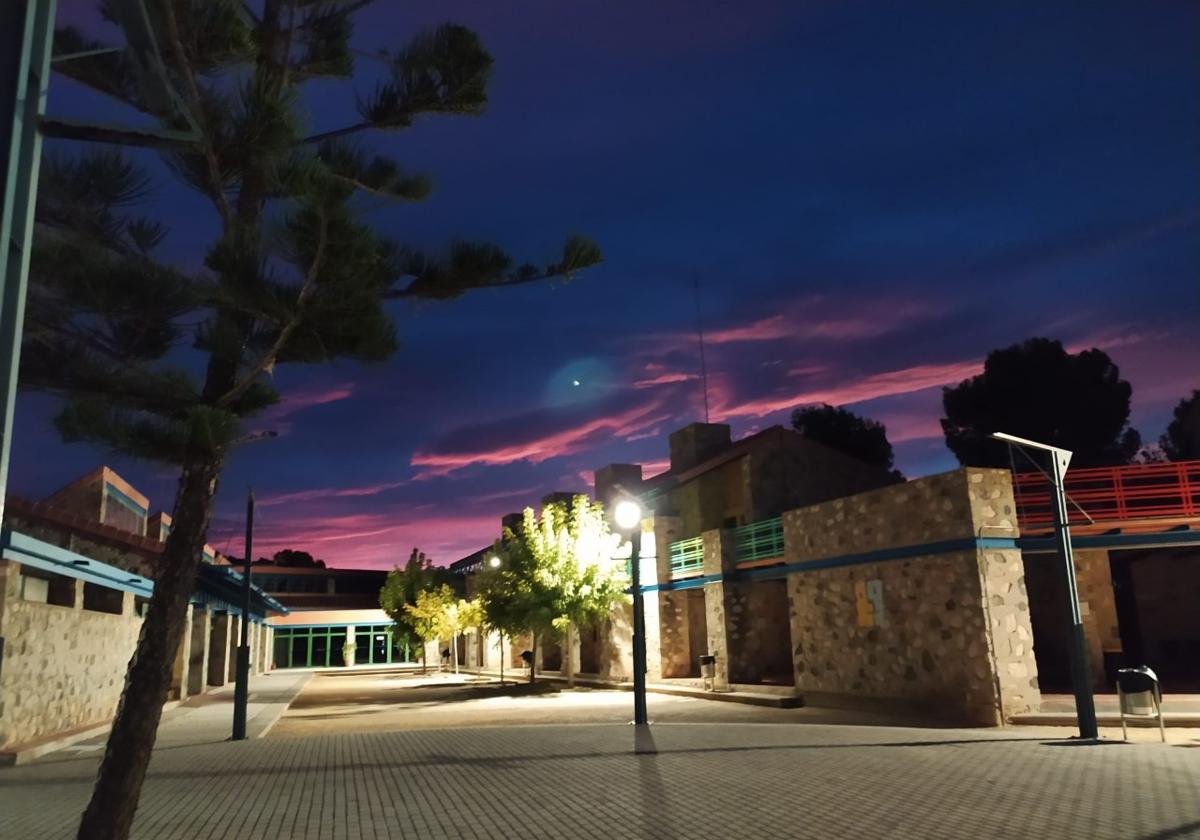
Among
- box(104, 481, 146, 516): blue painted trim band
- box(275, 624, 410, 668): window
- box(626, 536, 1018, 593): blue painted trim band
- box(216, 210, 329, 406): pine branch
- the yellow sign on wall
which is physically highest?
box(104, 481, 146, 516): blue painted trim band

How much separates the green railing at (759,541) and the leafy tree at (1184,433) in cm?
2737

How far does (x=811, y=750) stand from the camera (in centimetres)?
1190

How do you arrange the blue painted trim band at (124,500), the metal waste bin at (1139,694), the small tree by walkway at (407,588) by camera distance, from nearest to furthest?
the metal waste bin at (1139,694) < the blue painted trim band at (124,500) < the small tree by walkway at (407,588)

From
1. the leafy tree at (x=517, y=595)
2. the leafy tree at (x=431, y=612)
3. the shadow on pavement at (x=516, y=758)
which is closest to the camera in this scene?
the shadow on pavement at (x=516, y=758)

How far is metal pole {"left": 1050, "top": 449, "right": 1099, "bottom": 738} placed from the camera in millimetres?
12453

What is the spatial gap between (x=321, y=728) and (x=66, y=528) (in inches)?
276

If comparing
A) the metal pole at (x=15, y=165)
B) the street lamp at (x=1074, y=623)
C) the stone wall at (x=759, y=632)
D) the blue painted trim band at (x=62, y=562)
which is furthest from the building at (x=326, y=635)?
the metal pole at (x=15, y=165)

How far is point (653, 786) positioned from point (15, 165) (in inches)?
322

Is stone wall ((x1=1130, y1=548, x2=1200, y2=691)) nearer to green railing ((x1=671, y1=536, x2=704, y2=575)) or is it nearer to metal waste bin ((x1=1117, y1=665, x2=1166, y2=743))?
metal waste bin ((x1=1117, y1=665, x2=1166, y2=743))

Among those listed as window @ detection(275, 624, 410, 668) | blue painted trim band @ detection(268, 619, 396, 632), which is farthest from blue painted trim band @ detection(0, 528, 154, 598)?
window @ detection(275, 624, 410, 668)

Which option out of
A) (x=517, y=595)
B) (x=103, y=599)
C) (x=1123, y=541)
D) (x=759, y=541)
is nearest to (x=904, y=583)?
(x=1123, y=541)

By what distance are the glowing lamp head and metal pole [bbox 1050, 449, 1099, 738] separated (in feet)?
22.1

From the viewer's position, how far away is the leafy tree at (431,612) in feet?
143

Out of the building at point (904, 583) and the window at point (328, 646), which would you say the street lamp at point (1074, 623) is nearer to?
the building at point (904, 583)
